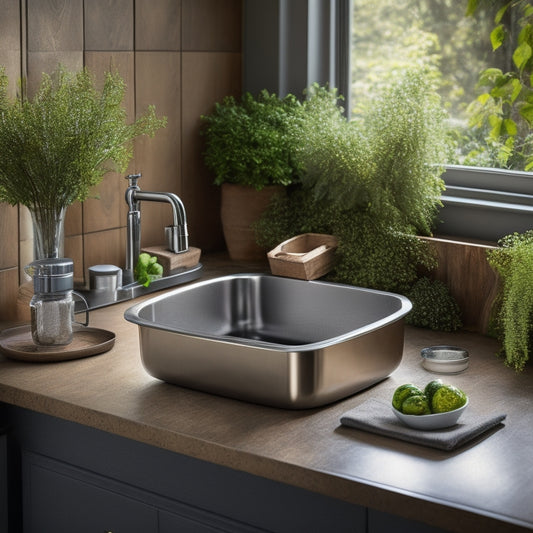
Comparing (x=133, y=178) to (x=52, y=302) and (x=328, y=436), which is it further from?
(x=328, y=436)

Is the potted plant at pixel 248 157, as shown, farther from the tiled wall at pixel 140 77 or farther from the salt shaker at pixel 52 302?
the salt shaker at pixel 52 302

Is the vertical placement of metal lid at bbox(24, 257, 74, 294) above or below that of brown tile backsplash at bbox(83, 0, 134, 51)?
below

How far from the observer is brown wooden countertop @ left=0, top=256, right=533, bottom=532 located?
1264mm

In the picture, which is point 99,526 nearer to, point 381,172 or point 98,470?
point 98,470

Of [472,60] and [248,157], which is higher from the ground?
[472,60]

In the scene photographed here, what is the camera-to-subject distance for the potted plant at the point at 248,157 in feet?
7.97

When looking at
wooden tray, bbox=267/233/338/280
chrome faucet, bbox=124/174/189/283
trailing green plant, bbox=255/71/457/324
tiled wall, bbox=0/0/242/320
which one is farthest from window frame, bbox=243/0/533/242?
chrome faucet, bbox=124/174/189/283

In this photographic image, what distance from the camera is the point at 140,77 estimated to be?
2.37m

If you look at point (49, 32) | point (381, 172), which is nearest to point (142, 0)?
point (49, 32)

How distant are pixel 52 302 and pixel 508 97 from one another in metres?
1.22

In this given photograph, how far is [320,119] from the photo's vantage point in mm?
2342

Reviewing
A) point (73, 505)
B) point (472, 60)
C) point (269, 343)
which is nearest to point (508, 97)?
point (472, 60)

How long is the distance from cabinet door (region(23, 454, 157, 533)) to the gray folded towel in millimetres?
390

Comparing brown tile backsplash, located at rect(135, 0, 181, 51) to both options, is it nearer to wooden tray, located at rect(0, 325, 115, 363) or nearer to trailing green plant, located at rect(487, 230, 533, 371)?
wooden tray, located at rect(0, 325, 115, 363)
